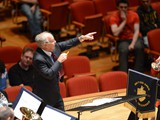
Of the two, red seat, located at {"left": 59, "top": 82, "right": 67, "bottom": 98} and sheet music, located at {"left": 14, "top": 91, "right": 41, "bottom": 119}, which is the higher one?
sheet music, located at {"left": 14, "top": 91, "right": 41, "bottom": 119}

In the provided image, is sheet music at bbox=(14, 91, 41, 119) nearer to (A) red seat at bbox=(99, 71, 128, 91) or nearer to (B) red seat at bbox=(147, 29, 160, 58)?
(A) red seat at bbox=(99, 71, 128, 91)

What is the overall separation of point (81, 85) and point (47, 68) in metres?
1.18

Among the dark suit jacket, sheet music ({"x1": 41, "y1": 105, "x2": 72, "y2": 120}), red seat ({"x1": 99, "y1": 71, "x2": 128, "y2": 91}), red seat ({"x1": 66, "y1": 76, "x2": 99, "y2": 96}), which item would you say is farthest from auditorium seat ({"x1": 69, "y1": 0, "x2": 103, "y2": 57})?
sheet music ({"x1": 41, "y1": 105, "x2": 72, "y2": 120})

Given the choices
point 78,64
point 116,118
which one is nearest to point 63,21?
point 78,64

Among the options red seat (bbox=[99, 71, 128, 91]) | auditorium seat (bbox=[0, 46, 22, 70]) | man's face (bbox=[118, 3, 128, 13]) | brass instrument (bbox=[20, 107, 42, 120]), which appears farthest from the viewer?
man's face (bbox=[118, 3, 128, 13])

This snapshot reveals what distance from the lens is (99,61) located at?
7.77 meters

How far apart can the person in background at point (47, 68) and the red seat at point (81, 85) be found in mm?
804

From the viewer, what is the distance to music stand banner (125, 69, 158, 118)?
159 inches

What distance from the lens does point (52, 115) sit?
3.94 m

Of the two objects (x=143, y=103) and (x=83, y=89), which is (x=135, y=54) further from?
(x=143, y=103)

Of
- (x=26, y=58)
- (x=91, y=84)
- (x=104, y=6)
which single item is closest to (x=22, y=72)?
(x=26, y=58)

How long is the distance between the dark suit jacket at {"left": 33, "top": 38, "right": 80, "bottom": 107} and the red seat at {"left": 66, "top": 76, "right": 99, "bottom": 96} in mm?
837

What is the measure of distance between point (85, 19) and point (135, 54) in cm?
107

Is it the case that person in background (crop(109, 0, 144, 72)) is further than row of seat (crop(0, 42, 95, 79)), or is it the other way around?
person in background (crop(109, 0, 144, 72))
